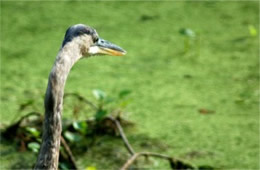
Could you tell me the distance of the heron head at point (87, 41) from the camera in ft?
8.36

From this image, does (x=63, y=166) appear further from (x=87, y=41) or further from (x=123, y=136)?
(x=87, y=41)

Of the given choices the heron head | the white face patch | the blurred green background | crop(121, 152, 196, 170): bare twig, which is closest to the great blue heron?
the heron head

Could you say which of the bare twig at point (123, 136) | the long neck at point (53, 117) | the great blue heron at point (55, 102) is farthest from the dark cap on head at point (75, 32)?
→ the bare twig at point (123, 136)

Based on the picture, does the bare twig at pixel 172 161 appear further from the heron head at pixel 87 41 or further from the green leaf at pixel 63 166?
the heron head at pixel 87 41

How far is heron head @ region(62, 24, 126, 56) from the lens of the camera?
2549mm

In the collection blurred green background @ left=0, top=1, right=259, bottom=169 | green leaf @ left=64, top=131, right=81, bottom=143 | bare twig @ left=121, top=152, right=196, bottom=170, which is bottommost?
blurred green background @ left=0, top=1, right=259, bottom=169

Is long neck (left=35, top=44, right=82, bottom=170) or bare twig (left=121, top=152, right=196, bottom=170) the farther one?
bare twig (left=121, top=152, right=196, bottom=170)

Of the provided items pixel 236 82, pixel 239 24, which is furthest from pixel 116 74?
pixel 239 24

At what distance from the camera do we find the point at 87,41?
2695 millimetres

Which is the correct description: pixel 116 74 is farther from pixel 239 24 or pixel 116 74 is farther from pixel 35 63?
pixel 239 24

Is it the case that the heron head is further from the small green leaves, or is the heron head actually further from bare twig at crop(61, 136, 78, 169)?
the small green leaves

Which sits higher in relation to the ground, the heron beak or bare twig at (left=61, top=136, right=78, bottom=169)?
the heron beak

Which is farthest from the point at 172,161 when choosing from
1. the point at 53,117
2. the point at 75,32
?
the point at 53,117

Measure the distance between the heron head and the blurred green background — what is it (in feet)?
2.29
